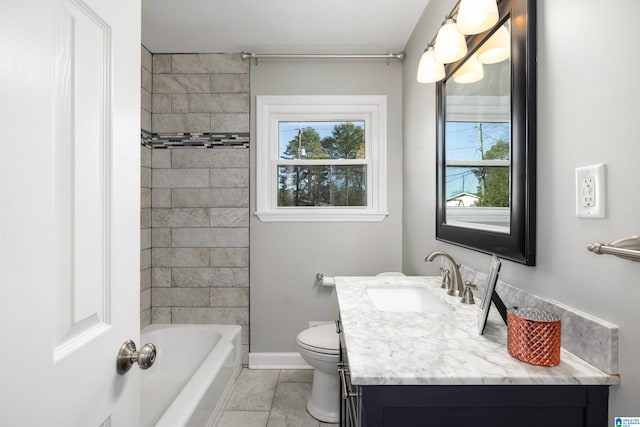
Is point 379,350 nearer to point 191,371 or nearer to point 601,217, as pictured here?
point 601,217

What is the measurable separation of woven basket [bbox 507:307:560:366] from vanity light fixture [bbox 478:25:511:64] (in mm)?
879

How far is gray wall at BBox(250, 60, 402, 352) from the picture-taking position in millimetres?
2512

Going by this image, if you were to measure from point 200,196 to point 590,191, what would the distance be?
239 cm

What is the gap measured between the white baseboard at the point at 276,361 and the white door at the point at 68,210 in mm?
1850

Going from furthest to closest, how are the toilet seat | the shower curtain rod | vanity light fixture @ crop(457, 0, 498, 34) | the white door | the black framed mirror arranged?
the shower curtain rod < the toilet seat < vanity light fixture @ crop(457, 0, 498, 34) < the black framed mirror < the white door

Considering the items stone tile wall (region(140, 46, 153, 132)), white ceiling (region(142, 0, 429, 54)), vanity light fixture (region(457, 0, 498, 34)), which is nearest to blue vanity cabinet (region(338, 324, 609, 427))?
vanity light fixture (region(457, 0, 498, 34))

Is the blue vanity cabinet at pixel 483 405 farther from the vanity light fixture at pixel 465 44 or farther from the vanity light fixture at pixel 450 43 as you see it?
the vanity light fixture at pixel 450 43

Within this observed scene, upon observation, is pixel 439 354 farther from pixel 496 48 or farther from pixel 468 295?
pixel 496 48

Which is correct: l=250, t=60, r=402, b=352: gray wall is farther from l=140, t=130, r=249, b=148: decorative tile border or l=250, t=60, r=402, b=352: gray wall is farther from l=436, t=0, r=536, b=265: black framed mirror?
l=436, t=0, r=536, b=265: black framed mirror

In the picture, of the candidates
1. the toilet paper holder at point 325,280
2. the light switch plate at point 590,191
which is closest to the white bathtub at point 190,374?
the toilet paper holder at point 325,280

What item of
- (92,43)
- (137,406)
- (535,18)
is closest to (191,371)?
(137,406)

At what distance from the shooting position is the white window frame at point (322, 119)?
2.51 metres

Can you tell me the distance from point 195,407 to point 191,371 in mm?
920

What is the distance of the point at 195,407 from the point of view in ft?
4.93
